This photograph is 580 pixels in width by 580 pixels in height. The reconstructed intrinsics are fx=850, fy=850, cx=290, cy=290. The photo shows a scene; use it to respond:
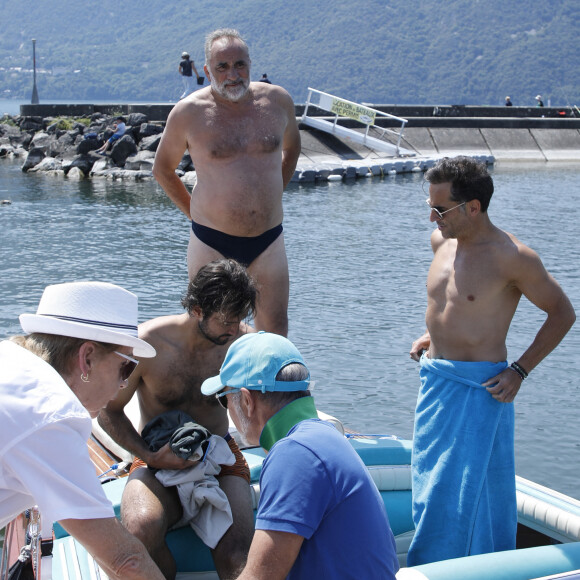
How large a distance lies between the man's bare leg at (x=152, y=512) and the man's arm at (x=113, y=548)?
735 millimetres

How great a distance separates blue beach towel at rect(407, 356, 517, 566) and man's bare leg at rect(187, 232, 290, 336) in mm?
1278

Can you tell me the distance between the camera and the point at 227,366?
2.29m

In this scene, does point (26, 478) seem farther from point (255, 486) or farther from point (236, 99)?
point (236, 99)

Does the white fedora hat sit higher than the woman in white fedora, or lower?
higher

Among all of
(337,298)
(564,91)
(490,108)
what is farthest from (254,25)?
(337,298)

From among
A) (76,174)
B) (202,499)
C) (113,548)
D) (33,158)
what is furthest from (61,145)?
(113,548)

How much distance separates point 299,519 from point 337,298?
8180 millimetres

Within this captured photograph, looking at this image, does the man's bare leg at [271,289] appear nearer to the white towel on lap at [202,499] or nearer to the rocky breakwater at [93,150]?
the white towel on lap at [202,499]

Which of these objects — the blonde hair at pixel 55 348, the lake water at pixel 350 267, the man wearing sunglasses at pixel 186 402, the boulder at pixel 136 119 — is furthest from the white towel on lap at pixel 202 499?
the boulder at pixel 136 119

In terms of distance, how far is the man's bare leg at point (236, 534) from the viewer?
2.93 metres

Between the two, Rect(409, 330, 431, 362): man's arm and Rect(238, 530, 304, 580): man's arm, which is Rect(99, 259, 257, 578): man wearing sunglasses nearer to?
Rect(409, 330, 431, 362): man's arm

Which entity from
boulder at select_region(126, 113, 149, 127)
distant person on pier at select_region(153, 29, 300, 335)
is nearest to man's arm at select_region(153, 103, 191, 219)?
distant person on pier at select_region(153, 29, 300, 335)

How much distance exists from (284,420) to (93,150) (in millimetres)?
24630

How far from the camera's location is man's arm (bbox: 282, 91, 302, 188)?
14.8ft
